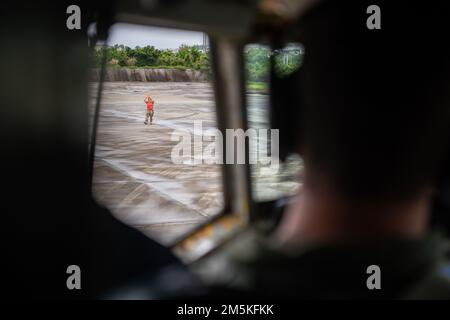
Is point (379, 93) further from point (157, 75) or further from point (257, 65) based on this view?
point (157, 75)

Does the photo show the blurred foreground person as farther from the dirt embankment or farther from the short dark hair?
the dirt embankment

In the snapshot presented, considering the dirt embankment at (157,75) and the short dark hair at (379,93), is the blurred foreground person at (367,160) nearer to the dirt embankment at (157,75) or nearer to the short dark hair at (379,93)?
the short dark hair at (379,93)

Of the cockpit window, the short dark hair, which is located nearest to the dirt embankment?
the cockpit window

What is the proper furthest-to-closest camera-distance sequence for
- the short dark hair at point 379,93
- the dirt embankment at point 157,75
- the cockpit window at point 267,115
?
the dirt embankment at point 157,75
the cockpit window at point 267,115
the short dark hair at point 379,93

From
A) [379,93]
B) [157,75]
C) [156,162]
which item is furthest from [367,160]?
[157,75]

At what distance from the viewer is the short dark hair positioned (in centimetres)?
86

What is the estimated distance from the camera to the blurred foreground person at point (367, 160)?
0.86m

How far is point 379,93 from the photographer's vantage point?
2.87ft

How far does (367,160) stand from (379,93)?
0.13 metres

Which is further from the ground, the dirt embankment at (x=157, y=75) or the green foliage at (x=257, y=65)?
the dirt embankment at (x=157, y=75)

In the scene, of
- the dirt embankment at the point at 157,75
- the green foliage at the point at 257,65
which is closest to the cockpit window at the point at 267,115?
the green foliage at the point at 257,65

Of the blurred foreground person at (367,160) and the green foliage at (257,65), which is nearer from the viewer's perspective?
the blurred foreground person at (367,160)
